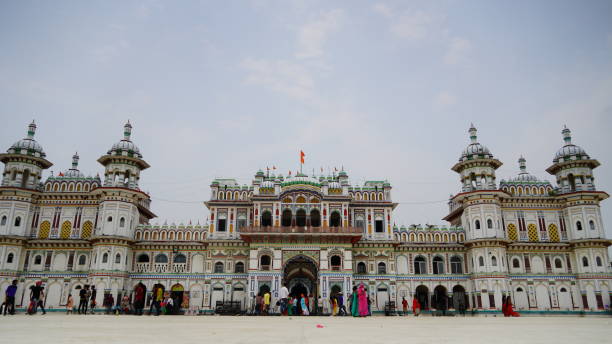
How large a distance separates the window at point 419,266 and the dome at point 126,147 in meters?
26.0

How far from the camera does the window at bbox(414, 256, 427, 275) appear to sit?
38.3m

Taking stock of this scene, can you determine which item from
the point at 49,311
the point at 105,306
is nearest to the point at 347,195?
the point at 105,306

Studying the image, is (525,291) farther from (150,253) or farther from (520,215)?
(150,253)

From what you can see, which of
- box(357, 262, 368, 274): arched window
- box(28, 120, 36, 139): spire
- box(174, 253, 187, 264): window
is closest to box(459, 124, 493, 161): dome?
box(357, 262, 368, 274): arched window

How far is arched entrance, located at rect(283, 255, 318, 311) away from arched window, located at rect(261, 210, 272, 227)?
12.0 ft

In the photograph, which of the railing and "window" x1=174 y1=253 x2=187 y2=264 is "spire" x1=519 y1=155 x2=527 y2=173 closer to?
the railing

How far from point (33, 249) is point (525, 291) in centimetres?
4038

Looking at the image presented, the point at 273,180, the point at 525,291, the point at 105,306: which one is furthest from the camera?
the point at 273,180

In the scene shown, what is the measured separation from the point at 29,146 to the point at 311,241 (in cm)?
2574

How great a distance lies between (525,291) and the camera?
3631 centimetres

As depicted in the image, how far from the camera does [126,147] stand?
39156 mm

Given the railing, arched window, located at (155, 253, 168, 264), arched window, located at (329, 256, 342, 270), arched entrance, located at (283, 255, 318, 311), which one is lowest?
arched entrance, located at (283, 255, 318, 311)

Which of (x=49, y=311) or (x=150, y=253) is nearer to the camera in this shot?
(x=49, y=311)

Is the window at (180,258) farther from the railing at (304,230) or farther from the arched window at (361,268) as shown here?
the arched window at (361,268)
